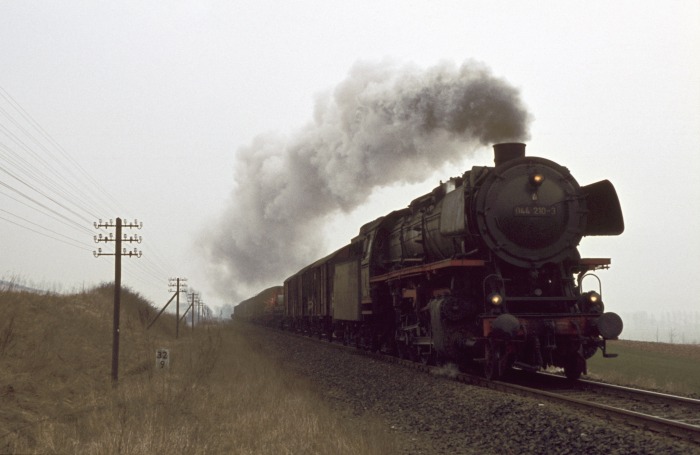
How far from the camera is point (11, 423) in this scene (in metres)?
10.0

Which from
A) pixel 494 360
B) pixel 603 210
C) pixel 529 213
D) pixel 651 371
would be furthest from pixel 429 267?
pixel 651 371

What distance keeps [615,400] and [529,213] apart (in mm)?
3620

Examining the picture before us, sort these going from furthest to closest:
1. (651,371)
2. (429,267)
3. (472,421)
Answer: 1. (651,371)
2. (429,267)
3. (472,421)

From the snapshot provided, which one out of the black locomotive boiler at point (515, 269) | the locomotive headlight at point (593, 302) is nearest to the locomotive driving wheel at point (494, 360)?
the black locomotive boiler at point (515, 269)

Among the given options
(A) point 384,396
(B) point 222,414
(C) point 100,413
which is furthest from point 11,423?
(A) point 384,396

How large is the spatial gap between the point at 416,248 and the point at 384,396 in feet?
15.2

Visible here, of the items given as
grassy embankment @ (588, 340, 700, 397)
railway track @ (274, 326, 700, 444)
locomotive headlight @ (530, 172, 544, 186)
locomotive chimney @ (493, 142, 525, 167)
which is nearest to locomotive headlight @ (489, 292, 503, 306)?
railway track @ (274, 326, 700, 444)

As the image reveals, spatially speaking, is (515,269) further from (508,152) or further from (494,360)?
(508,152)

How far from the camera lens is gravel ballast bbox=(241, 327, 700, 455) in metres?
6.11

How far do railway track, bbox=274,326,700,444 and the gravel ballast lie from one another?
17 cm

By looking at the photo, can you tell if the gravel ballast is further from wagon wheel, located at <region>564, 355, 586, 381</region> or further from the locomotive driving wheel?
wagon wheel, located at <region>564, 355, 586, 381</region>

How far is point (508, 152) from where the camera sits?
11.8 meters

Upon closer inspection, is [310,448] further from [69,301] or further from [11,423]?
[69,301]

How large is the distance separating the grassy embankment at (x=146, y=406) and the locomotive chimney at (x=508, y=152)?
18.3ft
